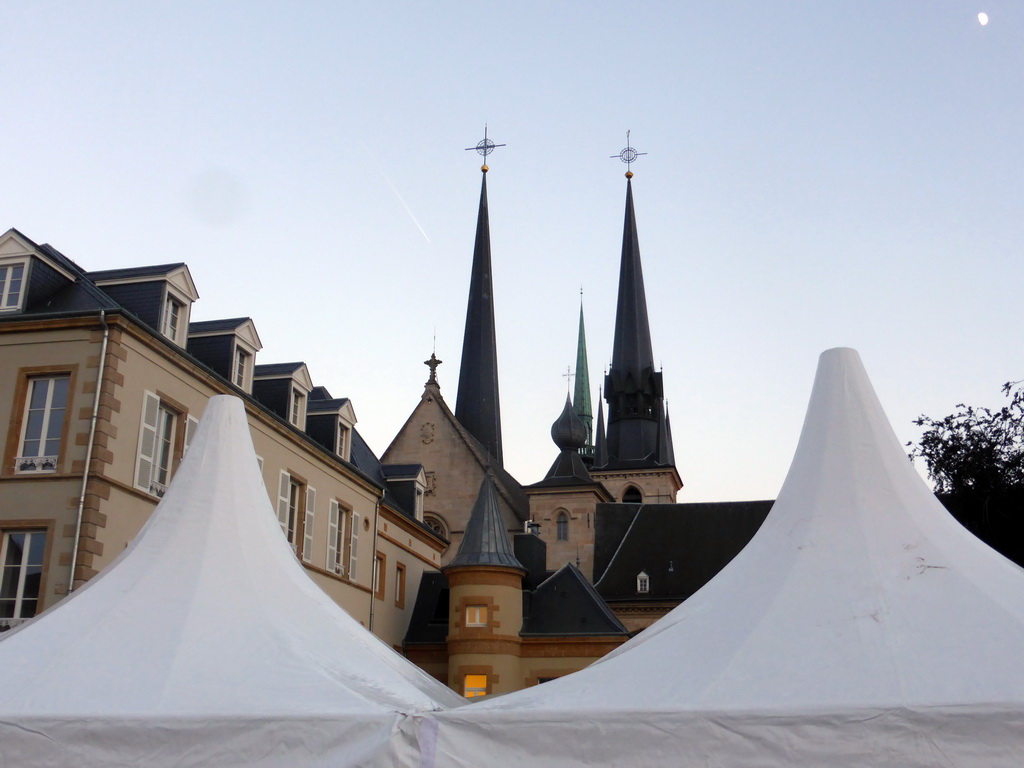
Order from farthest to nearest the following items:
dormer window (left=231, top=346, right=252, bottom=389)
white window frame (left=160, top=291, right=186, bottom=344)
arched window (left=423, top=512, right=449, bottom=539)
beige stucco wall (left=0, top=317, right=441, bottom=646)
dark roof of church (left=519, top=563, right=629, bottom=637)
Answer: arched window (left=423, top=512, right=449, bottom=539), dark roof of church (left=519, top=563, right=629, bottom=637), dormer window (left=231, top=346, right=252, bottom=389), white window frame (left=160, top=291, right=186, bottom=344), beige stucco wall (left=0, top=317, right=441, bottom=646)

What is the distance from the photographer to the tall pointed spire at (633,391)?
2015 inches

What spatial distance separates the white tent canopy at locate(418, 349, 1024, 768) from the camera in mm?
4750

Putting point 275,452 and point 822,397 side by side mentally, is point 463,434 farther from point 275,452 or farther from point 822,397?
point 822,397

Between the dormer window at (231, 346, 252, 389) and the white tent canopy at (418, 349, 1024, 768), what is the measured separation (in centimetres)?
1609

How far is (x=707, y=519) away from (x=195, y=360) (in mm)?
27853

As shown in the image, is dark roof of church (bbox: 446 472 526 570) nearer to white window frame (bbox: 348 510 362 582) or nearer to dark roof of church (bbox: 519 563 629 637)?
dark roof of church (bbox: 519 563 629 637)

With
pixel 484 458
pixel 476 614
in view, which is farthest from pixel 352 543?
pixel 484 458

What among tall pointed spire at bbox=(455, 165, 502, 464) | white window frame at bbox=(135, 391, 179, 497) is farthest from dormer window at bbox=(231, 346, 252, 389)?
tall pointed spire at bbox=(455, 165, 502, 464)

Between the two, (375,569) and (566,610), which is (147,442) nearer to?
(375,569)

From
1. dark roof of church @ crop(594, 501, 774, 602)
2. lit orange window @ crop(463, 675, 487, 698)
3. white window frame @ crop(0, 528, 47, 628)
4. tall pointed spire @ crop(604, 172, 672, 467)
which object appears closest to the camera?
white window frame @ crop(0, 528, 47, 628)

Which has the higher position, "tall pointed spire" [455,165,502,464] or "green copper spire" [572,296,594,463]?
"green copper spire" [572,296,594,463]

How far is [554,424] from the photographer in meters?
43.8

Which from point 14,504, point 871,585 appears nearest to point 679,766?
point 871,585

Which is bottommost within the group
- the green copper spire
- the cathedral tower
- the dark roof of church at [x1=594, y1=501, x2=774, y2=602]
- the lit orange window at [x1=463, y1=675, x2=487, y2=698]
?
the lit orange window at [x1=463, y1=675, x2=487, y2=698]
